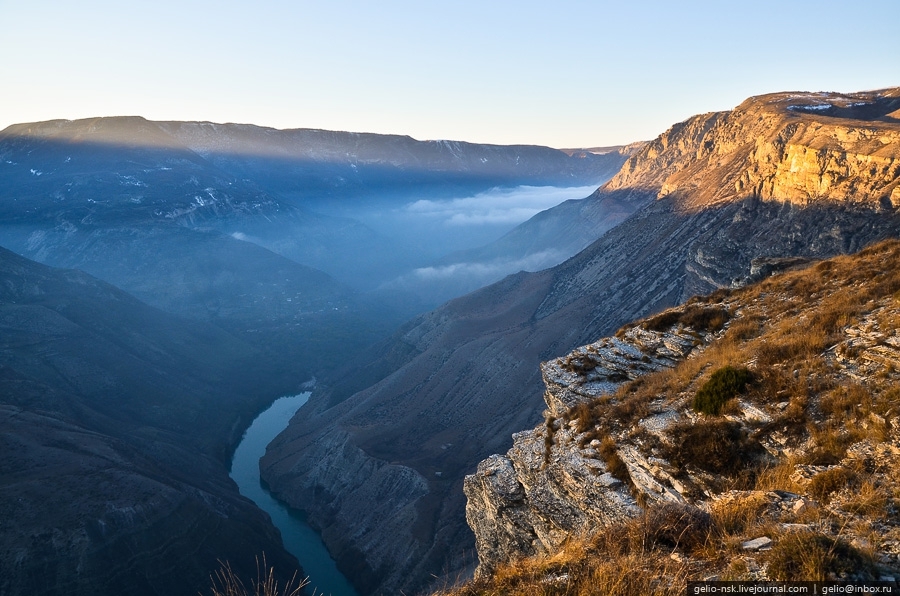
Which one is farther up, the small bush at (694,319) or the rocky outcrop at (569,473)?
the small bush at (694,319)

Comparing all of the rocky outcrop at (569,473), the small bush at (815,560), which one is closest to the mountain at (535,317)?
the rocky outcrop at (569,473)

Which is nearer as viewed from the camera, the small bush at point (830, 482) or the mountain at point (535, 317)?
the small bush at point (830, 482)

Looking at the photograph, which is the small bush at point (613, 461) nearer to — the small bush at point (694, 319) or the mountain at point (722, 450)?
the mountain at point (722, 450)

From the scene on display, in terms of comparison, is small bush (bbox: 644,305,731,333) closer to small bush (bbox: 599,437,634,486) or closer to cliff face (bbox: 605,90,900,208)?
small bush (bbox: 599,437,634,486)

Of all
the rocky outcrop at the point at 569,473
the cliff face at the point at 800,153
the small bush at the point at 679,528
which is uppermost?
the cliff face at the point at 800,153

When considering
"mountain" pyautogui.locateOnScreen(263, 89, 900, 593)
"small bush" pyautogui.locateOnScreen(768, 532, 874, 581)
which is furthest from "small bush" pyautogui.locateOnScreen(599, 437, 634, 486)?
"mountain" pyautogui.locateOnScreen(263, 89, 900, 593)

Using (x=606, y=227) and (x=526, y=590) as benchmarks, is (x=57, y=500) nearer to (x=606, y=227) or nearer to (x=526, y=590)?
(x=526, y=590)

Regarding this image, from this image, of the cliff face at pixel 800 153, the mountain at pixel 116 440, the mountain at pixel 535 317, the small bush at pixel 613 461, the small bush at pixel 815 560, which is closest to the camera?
the small bush at pixel 815 560

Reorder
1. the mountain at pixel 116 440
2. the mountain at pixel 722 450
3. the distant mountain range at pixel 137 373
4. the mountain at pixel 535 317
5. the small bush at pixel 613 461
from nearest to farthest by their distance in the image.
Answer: the mountain at pixel 722 450 → the small bush at pixel 613 461 → the mountain at pixel 116 440 → the distant mountain range at pixel 137 373 → the mountain at pixel 535 317
